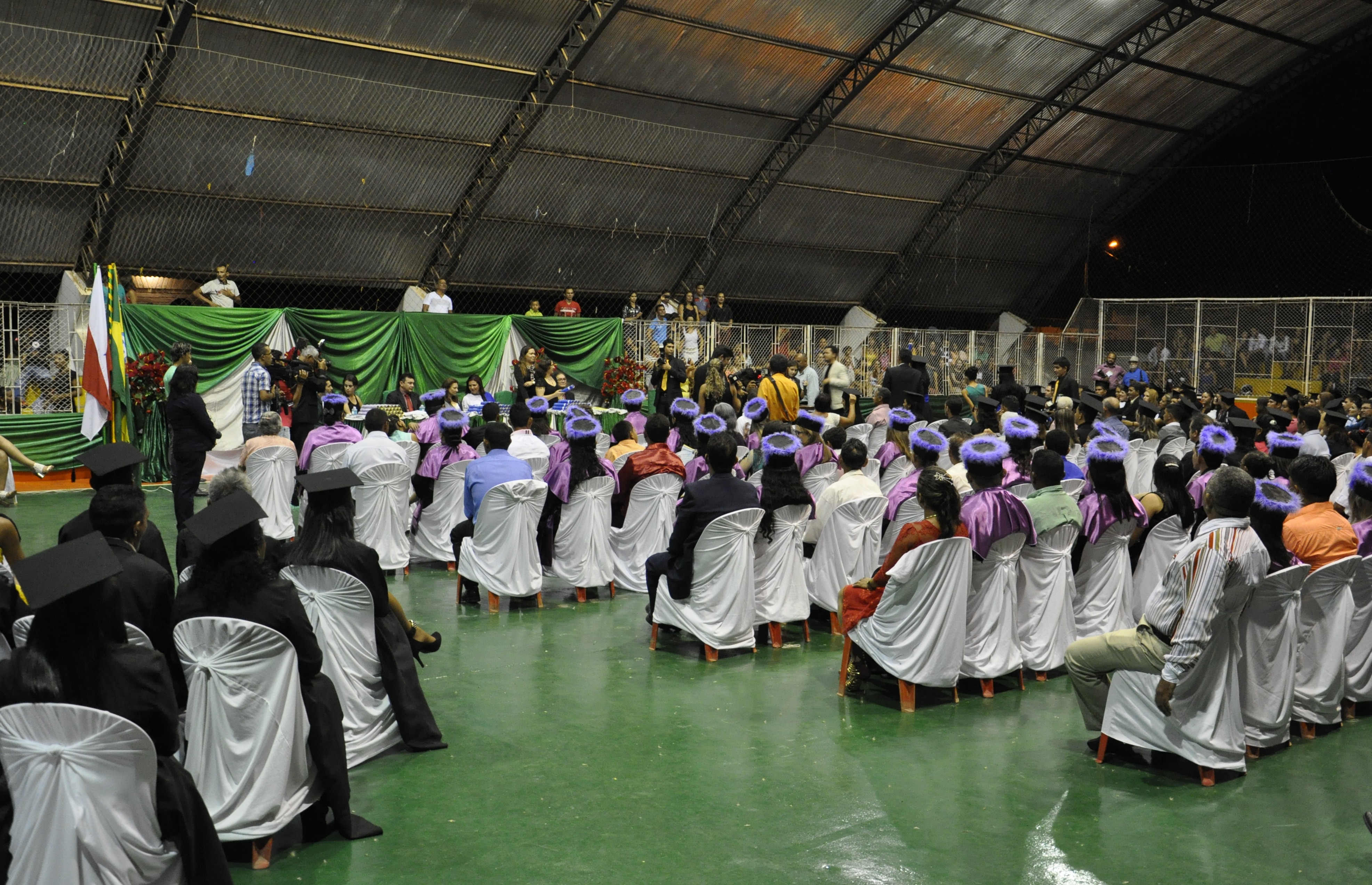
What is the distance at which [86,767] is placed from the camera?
2752 mm

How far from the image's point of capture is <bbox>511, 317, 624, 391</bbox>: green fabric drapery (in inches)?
643

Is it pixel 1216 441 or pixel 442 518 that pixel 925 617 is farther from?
pixel 442 518

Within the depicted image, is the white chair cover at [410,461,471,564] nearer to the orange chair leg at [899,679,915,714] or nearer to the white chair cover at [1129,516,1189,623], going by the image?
the orange chair leg at [899,679,915,714]

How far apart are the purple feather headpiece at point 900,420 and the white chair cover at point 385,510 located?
378cm

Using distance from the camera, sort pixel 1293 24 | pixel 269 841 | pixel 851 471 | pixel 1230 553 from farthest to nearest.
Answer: pixel 1293 24
pixel 851 471
pixel 1230 553
pixel 269 841

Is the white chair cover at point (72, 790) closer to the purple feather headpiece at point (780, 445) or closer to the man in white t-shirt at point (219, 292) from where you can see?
the purple feather headpiece at point (780, 445)

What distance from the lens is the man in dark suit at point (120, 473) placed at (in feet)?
14.5

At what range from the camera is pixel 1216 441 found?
658 cm

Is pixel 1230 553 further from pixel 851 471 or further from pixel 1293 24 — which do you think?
pixel 1293 24

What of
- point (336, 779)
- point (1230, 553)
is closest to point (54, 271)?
point (336, 779)

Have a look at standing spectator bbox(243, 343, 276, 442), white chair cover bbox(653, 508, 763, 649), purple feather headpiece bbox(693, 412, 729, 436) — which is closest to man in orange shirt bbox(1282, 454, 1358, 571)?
white chair cover bbox(653, 508, 763, 649)

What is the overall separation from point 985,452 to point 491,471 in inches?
129

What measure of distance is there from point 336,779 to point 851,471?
379 cm

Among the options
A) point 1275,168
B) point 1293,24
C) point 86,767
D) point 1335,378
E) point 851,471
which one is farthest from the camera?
point 1275,168
